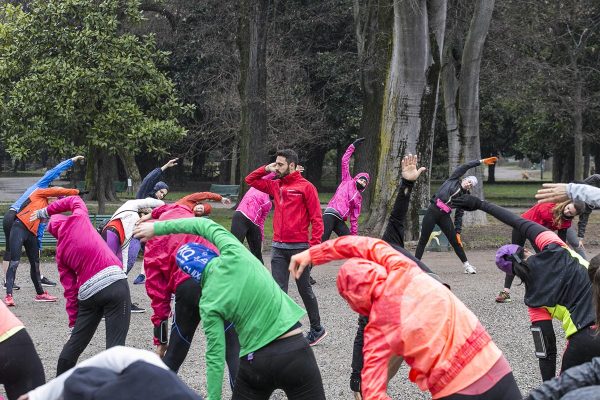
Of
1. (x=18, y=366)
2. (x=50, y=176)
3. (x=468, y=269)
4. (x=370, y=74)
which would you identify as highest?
(x=370, y=74)

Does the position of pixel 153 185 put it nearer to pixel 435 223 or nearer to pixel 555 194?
pixel 435 223

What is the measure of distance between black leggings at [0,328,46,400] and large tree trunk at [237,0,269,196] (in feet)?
59.7

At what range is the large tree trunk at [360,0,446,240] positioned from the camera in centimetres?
1855

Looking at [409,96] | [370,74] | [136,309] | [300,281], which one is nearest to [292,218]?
[300,281]

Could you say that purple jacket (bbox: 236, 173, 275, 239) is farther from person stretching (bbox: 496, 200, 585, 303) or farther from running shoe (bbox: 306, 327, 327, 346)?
running shoe (bbox: 306, 327, 327, 346)

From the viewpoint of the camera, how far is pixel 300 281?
9375 millimetres

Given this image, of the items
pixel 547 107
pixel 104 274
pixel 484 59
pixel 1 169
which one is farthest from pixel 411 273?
pixel 1 169

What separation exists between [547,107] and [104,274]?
29.1 m

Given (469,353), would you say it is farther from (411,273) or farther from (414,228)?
(414,228)

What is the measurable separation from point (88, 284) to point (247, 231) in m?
6.49

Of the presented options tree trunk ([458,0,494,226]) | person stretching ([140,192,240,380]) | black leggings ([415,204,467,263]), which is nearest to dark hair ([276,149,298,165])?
person stretching ([140,192,240,380])

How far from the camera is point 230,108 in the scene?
31734 mm

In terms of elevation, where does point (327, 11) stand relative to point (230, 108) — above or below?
above

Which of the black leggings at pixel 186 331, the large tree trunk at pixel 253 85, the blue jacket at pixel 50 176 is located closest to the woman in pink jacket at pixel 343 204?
the blue jacket at pixel 50 176
